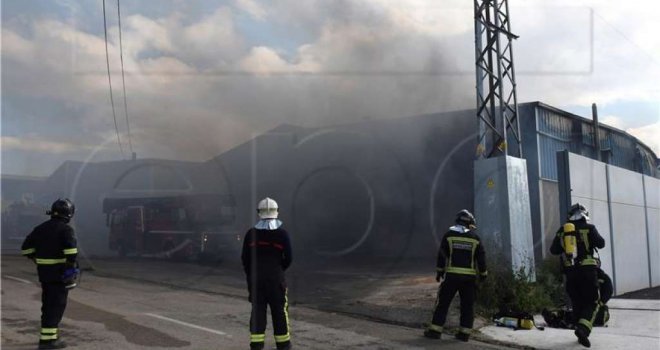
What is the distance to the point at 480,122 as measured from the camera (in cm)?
898

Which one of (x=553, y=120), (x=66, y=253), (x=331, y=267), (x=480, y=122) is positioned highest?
(x=553, y=120)

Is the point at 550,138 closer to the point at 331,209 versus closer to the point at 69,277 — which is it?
the point at 331,209

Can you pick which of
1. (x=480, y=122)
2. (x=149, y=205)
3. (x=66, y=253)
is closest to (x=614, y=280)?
(x=480, y=122)

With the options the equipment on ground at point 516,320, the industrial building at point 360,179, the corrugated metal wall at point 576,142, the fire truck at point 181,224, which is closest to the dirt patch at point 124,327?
the equipment on ground at point 516,320

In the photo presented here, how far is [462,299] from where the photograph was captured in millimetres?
5566

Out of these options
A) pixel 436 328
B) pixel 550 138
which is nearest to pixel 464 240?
pixel 436 328

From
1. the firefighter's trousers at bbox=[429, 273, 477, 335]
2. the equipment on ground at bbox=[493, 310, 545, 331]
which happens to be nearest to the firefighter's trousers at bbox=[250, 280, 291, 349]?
the firefighter's trousers at bbox=[429, 273, 477, 335]

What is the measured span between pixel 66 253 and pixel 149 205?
11.9 meters

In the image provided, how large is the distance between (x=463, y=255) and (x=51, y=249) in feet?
13.4

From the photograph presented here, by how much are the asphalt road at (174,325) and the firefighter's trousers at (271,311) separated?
60 centimetres

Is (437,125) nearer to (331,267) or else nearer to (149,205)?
(331,267)

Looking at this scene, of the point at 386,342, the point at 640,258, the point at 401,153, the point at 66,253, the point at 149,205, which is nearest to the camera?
the point at 66,253

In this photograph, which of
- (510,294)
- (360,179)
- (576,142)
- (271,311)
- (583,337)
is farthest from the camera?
(576,142)

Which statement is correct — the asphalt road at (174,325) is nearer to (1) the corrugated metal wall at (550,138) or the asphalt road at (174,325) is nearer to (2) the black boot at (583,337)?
(2) the black boot at (583,337)
